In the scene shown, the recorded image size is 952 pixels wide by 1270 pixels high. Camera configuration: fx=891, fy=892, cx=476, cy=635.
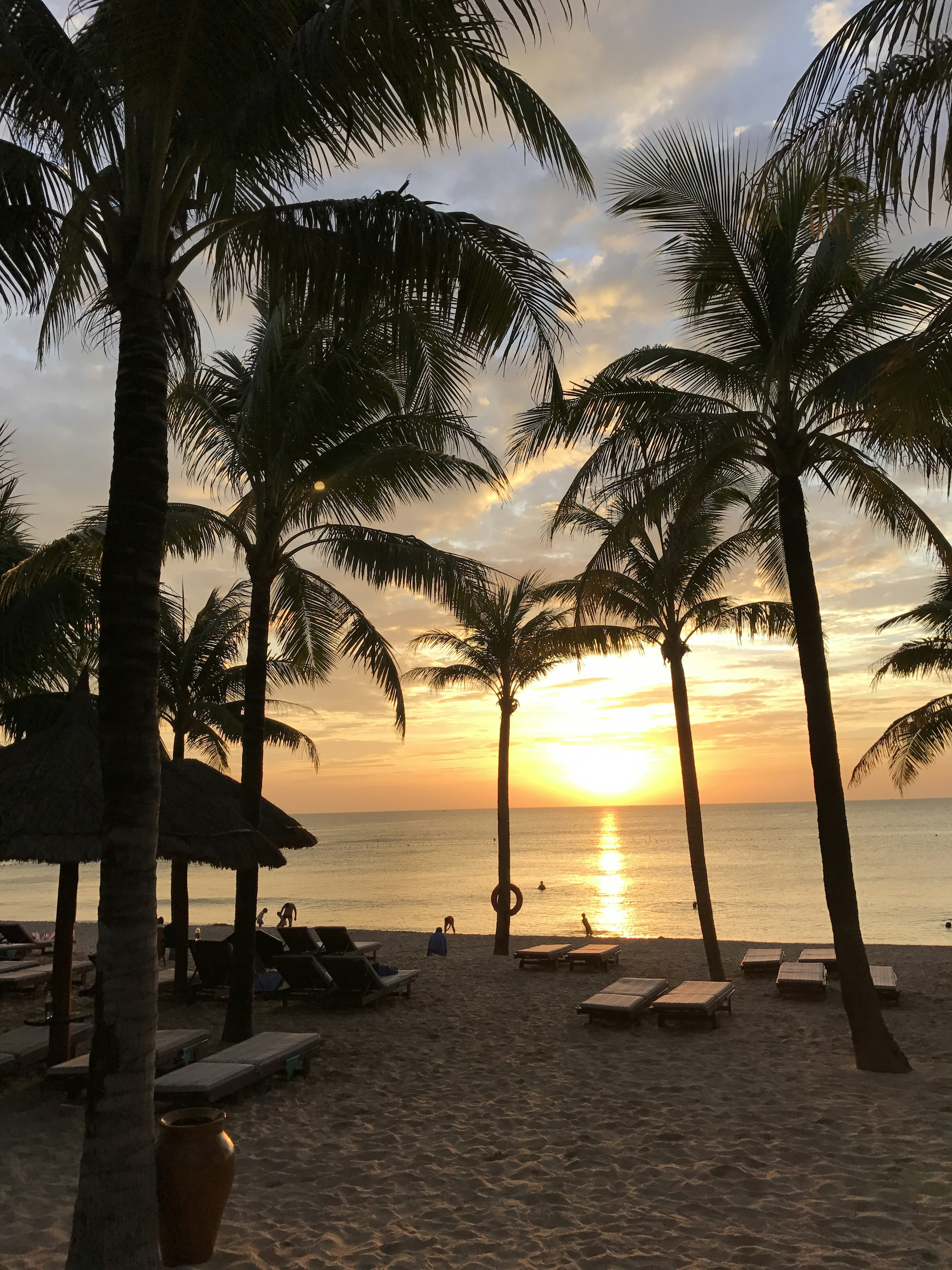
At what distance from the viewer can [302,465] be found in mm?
10156

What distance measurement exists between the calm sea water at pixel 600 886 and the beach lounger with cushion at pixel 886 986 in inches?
541

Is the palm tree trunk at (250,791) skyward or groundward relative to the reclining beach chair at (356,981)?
skyward

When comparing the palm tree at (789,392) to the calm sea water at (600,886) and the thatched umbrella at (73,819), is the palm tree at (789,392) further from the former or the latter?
the calm sea water at (600,886)

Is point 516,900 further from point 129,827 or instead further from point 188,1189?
point 129,827

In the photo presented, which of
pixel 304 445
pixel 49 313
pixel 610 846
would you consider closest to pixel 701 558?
pixel 304 445

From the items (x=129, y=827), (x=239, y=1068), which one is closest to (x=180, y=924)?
(x=239, y=1068)

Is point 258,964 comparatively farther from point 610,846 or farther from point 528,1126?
point 610,846

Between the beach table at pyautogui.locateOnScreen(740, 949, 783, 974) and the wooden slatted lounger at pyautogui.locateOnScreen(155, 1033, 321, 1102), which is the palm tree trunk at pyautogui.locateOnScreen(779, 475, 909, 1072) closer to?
the wooden slatted lounger at pyautogui.locateOnScreen(155, 1033, 321, 1102)

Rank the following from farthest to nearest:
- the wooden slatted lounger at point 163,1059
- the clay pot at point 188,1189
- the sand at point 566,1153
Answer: the wooden slatted lounger at point 163,1059 < the sand at point 566,1153 < the clay pot at point 188,1189

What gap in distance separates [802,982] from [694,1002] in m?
2.57

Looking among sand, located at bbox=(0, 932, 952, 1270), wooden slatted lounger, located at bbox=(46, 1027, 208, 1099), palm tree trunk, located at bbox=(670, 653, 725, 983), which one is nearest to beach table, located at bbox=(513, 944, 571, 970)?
palm tree trunk, located at bbox=(670, 653, 725, 983)

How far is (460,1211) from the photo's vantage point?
5.30 m

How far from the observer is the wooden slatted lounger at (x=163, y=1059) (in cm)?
741

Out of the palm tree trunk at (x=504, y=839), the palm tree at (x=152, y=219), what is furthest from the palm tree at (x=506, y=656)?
the palm tree at (x=152, y=219)
